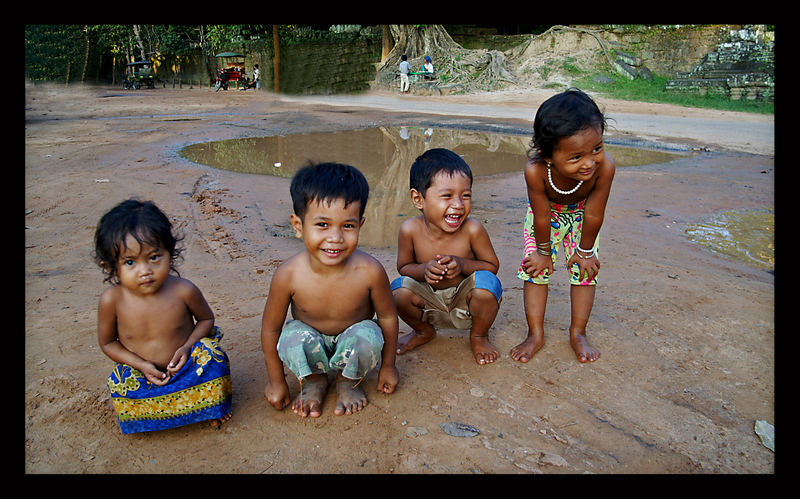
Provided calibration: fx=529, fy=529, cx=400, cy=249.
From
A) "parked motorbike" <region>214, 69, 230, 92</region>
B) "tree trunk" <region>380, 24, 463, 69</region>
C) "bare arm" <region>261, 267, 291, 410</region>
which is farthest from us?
"parked motorbike" <region>214, 69, 230, 92</region>

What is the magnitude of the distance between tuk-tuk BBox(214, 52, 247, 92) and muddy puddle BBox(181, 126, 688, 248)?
17436 mm

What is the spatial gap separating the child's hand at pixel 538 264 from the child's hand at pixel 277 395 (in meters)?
1.35

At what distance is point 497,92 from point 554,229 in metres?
17.9

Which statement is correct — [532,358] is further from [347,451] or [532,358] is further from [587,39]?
[587,39]

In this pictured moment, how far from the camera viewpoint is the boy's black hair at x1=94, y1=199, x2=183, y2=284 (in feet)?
6.73

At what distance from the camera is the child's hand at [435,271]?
103 inches

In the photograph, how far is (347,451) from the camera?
2.07 metres

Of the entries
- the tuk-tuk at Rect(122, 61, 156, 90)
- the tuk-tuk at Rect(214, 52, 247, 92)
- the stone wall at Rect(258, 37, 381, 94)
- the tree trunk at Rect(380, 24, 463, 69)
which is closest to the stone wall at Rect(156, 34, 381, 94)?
the stone wall at Rect(258, 37, 381, 94)

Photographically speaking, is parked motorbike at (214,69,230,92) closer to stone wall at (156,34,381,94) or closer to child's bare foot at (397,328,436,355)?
stone wall at (156,34,381,94)

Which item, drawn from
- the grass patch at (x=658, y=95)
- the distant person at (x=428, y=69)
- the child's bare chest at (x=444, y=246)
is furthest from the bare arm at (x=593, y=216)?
the distant person at (x=428, y=69)

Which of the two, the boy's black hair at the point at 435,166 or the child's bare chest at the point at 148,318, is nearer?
the child's bare chest at the point at 148,318

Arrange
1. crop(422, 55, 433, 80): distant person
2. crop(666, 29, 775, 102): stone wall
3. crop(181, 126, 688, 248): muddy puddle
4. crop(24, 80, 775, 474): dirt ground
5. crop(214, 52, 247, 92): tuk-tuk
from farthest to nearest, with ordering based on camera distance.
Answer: crop(214, 52, 247, 92): tuk-tuk, crop(422, 55, 433, 80): distant person, crop(666, 29, 775, 102): stone wall, crop(181, 126, 688, 248): muddy puddle, crop(24, 80, 775, 474): dirt ground

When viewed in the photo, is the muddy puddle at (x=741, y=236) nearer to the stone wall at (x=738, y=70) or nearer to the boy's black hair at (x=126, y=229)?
the boy's black hair at (x=126, y=229)

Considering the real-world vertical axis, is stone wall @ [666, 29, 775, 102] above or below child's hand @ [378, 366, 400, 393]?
above
